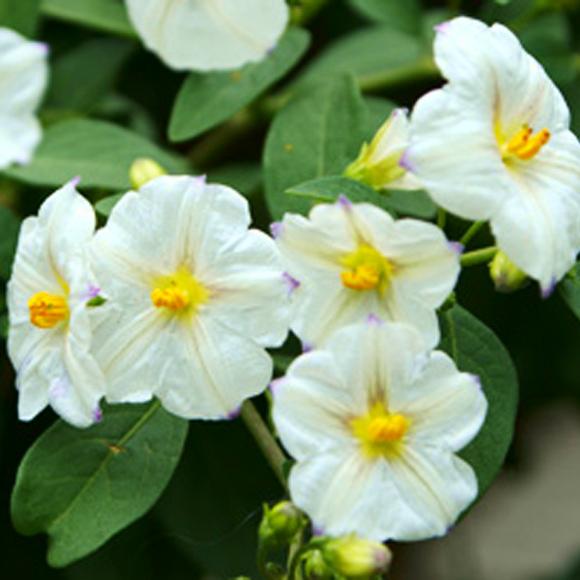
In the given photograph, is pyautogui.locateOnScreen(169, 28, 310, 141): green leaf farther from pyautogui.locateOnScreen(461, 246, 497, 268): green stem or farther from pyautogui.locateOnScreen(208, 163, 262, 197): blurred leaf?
pyautogui.locateOnScreen(461, 246, 497, 268): green stem

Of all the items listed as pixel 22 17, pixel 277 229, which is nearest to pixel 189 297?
pixel 277 229

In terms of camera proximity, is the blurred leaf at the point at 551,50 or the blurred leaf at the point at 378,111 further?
the blurred leaf at the point at 551,50

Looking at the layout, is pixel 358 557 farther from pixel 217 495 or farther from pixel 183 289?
pixel 217 495

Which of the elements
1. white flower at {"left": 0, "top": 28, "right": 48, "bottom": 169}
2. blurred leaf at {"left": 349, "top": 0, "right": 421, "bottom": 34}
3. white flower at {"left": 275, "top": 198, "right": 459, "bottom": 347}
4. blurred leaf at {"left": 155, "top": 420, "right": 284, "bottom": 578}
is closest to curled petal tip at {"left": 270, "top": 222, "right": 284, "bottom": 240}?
white flower at {"left": 275, "top": 198, "right": 459, "bottom": 347}

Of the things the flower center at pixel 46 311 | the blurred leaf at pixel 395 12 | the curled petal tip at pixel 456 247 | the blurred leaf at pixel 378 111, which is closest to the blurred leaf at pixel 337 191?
the curled petal tip at pixel 456 247

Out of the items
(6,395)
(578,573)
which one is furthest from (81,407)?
(578,573)

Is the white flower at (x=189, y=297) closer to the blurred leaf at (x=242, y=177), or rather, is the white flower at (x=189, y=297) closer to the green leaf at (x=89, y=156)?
the green leaf at (x=89, y=156)

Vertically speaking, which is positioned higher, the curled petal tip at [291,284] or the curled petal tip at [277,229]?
the curled petal tip at [277,229]
